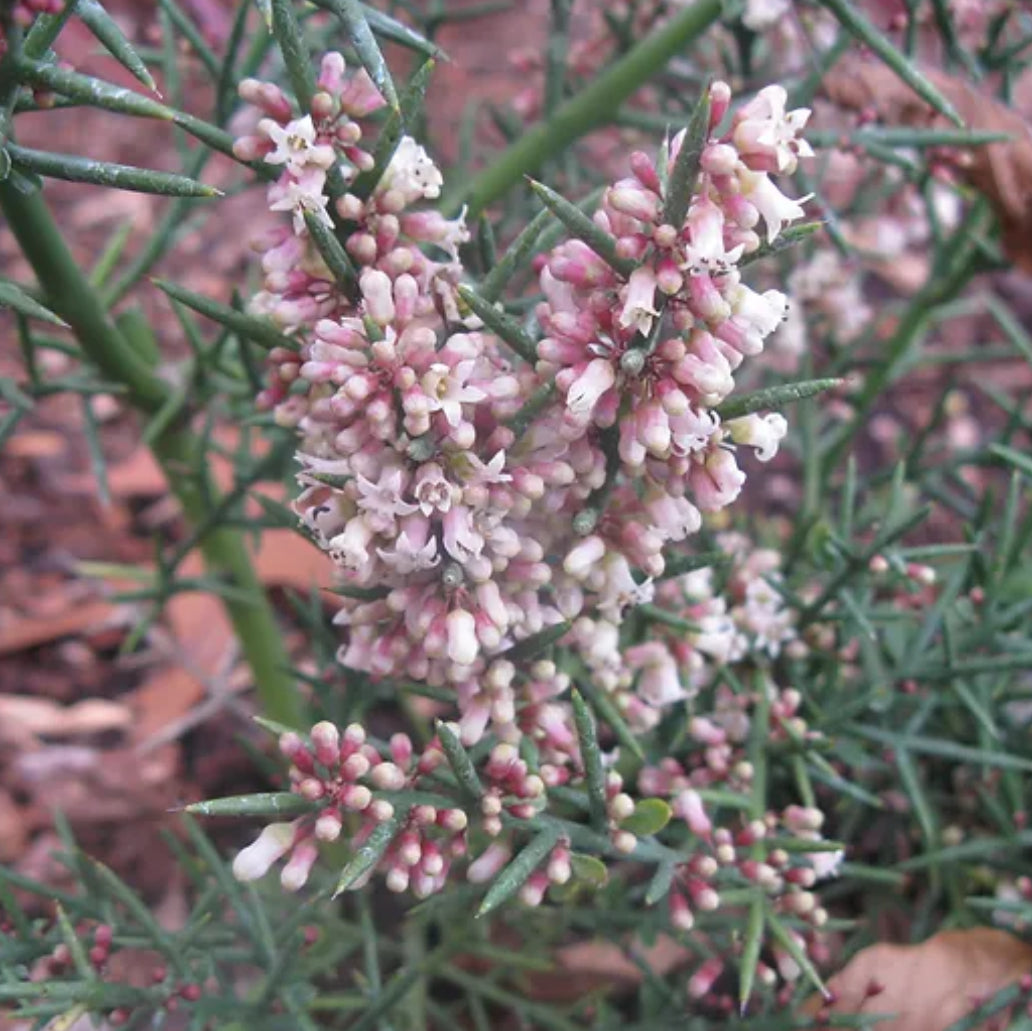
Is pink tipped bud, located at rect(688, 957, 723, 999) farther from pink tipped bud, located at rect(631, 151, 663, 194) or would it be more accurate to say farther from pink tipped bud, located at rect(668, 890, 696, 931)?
pink tipped bud, located at rect(631, 151, 663, 194)

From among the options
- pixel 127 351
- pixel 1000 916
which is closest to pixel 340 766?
pixel 127 351

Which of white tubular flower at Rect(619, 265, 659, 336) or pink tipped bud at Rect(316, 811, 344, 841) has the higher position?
white tubular flower at Rect(619, 265, 659, 336)

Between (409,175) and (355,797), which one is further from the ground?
(409,175)

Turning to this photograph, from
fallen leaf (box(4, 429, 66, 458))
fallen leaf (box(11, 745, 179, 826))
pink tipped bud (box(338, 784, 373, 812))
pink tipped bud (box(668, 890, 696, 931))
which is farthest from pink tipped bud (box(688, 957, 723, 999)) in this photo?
fallen leaf (box(4, 429, 66, 458))

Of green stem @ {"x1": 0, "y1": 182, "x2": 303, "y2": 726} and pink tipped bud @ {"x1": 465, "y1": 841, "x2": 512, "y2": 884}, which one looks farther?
green stem @ {"x1": 0, "y1": 182, "x2": 303, "y2": 726}

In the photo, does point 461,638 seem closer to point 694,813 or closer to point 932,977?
point 694,813

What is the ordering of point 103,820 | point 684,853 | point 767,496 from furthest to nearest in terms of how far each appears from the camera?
1. point 767,496
2. point 103,820
3. point 684,853

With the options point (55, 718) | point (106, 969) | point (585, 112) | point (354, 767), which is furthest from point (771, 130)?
point (55, 718)

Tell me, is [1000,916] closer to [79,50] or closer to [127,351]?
[127,351]
